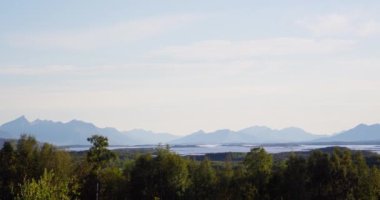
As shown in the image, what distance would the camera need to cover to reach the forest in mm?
83938

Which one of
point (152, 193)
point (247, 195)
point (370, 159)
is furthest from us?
point (370, 159)

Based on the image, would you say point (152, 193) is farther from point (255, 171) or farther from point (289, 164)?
point (289, 164)

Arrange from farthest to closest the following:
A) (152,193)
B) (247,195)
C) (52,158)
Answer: (52,158) < (152,193) < (247,195)

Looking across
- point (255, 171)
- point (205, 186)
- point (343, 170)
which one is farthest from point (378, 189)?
point (205, 186)

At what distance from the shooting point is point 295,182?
84.7 meters

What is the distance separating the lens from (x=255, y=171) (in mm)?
84062

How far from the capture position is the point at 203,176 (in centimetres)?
8712

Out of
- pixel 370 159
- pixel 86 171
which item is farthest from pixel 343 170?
pixel 370 159

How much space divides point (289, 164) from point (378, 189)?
1356 centimetres

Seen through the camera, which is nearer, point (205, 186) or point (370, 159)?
point (205, 186)

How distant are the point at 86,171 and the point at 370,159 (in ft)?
360

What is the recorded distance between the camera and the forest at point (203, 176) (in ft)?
275

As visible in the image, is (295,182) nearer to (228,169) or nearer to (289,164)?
(289,164)

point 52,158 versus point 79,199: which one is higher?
point 52,158
